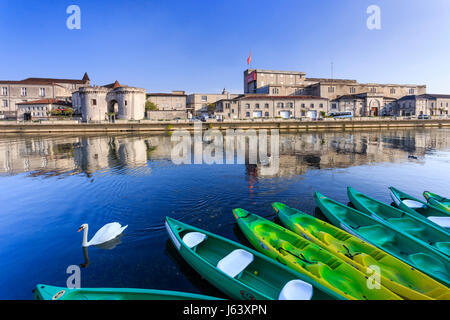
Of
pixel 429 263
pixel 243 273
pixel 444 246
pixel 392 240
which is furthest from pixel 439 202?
pixel 243 273

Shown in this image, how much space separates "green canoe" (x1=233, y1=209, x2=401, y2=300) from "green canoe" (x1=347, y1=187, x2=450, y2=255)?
11.2 feet

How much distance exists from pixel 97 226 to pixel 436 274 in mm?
12467

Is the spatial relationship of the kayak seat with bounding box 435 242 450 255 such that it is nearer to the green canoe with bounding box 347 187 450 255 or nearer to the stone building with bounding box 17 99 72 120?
the green canoe with bounding box 347 187 450 255

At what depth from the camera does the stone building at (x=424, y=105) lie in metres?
85.7

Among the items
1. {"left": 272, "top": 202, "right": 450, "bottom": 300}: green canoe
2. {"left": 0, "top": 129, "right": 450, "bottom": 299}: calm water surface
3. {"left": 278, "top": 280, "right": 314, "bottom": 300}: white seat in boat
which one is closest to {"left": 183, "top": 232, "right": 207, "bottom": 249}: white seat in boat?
{"left": 0, "top": 129, "right": 450, "bottom": 299}: calm water surface

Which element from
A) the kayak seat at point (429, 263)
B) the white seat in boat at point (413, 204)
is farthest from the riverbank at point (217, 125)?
the kayak seat at point (429, 263)

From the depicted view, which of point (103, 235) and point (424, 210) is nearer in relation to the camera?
point (103, 235)

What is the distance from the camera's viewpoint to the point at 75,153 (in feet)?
101

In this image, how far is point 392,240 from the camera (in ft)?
27.4

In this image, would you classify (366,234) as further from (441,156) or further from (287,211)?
(441,156)

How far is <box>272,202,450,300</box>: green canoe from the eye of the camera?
5582 mm

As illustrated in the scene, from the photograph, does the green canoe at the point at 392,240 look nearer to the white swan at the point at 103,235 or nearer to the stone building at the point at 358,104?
the white swan at the point at 103,235

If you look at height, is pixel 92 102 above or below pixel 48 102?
below

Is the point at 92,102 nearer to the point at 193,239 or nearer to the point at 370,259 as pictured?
the point at 193,239
